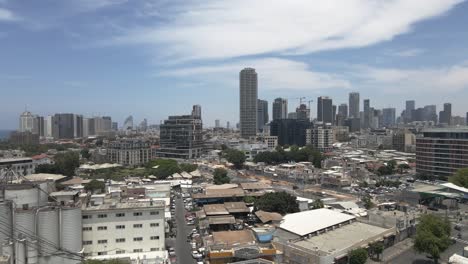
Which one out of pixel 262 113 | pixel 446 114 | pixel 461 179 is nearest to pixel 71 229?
pixel 461 179

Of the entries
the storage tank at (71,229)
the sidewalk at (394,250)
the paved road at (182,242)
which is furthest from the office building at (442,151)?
the storage tank at (71,229)

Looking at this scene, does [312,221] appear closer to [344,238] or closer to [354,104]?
[344,238]

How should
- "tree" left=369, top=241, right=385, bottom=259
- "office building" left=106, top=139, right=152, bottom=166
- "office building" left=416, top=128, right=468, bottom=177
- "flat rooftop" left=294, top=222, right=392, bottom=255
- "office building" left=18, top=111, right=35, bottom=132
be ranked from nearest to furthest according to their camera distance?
"flat rooftop" left=294, top=222, right=392, bottom=255
"tree" left=369, top=241, right=385, bottom=259
"office building" left=416, top=128, right=468, bottom=177
"office building" left=106, top=139, right=152, bottom=166
"office building" left=18, top=111, right=35, bottom=132

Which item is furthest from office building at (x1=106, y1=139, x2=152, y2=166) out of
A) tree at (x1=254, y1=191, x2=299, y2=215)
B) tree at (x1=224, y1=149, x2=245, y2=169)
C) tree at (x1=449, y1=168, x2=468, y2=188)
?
tree at (x1=449, y1=168, x2=468, y2=188)

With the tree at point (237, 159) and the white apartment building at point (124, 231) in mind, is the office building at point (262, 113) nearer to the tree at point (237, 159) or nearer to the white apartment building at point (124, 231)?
the tree at point (237, 159)

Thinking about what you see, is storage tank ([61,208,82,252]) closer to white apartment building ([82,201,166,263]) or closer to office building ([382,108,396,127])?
white apartment building ([82,201,166,263])

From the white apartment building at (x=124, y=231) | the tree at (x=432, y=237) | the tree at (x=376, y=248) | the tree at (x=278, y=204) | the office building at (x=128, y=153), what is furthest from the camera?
the office building at (x=128, y=153)
